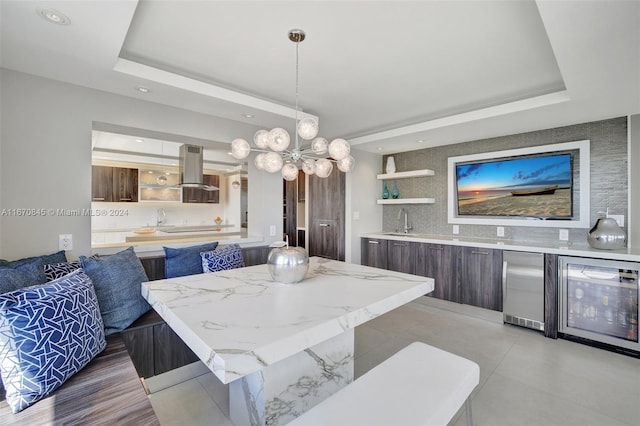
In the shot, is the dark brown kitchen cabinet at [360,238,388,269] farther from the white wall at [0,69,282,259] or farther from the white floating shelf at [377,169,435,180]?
the white wall at [0,69,282,259]

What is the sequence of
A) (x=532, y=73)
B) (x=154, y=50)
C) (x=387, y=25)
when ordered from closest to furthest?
1. (x=387, y=25)
2. (x=154, y=50)
3. (x=532, y=73)

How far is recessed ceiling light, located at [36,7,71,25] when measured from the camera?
5.01 feet

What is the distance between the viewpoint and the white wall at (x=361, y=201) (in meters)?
4.66

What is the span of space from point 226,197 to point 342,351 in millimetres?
6396

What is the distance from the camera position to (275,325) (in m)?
1.23

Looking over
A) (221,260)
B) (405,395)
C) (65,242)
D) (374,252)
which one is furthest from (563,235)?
(65,242)

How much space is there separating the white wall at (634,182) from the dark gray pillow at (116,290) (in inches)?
178

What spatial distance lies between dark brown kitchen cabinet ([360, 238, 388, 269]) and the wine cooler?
6.90 ft

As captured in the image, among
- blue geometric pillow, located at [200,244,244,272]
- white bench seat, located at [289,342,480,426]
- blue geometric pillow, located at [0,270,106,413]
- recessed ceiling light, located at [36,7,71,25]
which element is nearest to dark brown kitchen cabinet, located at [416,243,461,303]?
white bench seat, located at [289,342,480,426]

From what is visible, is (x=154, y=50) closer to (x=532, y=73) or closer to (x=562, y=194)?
(x=532, y=73)

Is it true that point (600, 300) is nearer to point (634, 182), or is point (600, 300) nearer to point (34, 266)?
point (634, 182)

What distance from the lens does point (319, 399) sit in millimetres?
1722

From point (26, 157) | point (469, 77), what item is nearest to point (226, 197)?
point (26, 157)

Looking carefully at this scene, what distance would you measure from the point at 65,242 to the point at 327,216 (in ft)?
11.4
